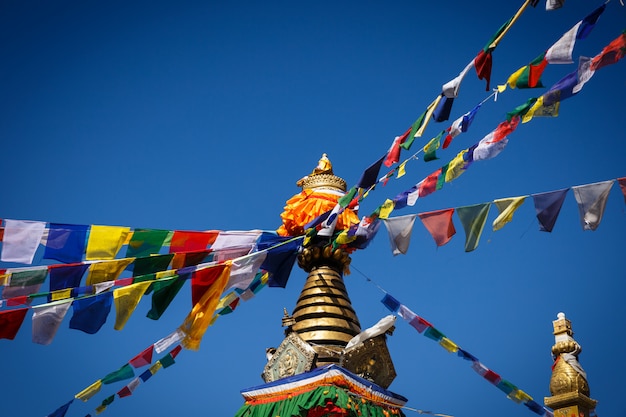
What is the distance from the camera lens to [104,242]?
845 centimetres

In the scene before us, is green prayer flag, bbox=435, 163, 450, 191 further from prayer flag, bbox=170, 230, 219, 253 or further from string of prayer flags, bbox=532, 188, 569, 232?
prayer flag, bbox=170, 230, 219, 253

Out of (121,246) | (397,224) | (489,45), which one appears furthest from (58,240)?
(489,45)

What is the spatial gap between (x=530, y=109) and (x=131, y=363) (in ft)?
20.5

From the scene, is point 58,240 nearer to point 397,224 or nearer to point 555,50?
point 397,224

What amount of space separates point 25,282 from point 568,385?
5860mm

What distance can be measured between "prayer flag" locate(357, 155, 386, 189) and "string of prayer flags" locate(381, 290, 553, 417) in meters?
2.86

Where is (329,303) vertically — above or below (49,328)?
above

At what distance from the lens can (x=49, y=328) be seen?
26.1 feet

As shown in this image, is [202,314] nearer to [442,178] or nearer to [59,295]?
[59,295]

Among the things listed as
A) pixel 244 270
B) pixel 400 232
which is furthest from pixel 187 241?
pixel 400 232

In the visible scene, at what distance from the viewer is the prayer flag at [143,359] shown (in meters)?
9.88

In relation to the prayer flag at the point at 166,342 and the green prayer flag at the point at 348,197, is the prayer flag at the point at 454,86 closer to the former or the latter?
the green prayer flag at the point at 348,197

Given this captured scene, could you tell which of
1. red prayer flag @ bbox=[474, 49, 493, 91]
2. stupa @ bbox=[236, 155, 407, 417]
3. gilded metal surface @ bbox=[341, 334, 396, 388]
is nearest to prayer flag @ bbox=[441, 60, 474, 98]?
red prayer flag @ bbox=[474, 49, 493, 91]

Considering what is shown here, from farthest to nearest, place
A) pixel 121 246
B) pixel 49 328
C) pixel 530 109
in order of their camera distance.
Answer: pixel 121 246 < pixel 49 328 < pixel 530 109
